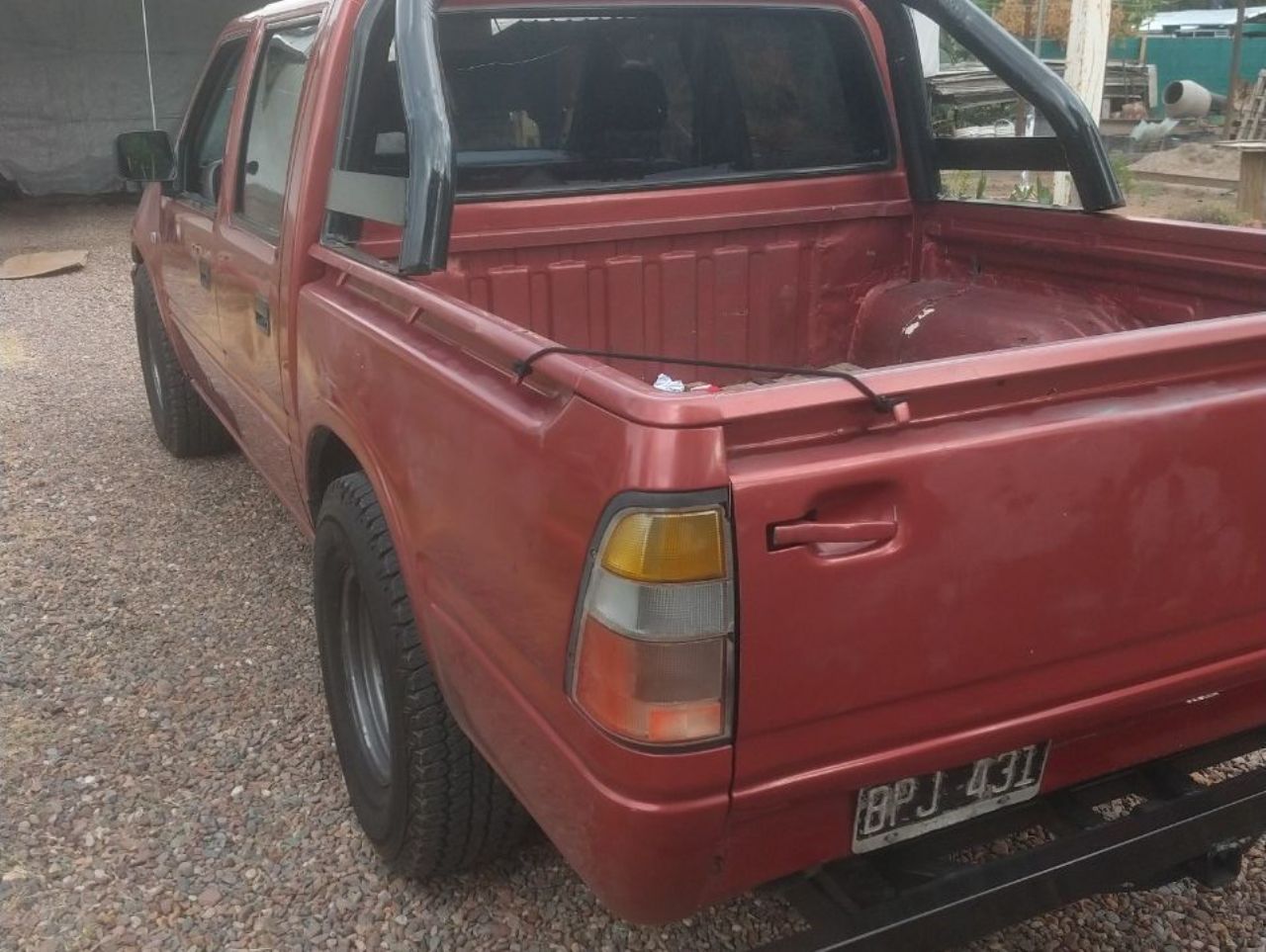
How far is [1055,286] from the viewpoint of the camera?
3266 mm

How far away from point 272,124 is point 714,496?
244cm

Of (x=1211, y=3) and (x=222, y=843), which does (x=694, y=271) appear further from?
(x=1211, y=3)

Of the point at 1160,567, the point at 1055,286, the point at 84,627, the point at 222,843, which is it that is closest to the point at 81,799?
→ the point at 222,843

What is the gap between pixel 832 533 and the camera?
1.60 meters

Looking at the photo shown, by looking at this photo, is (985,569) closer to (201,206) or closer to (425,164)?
(425,164)

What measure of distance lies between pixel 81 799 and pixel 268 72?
82.8 inches

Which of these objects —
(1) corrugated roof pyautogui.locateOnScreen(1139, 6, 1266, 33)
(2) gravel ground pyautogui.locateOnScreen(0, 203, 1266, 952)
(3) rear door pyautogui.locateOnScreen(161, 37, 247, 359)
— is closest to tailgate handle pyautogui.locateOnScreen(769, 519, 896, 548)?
(2) gravel ground pyautogui.locateOnScreen(0, 203, 1266, 952)

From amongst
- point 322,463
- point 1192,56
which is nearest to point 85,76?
point 322,463

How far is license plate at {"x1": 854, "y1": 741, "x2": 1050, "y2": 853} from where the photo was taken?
183cm

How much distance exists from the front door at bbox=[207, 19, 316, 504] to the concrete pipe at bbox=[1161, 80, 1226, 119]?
68.4ft

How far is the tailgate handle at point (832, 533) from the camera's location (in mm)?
1582

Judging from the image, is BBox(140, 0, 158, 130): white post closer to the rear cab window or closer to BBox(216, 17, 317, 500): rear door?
BBox(216, 17, 317, 500): rear door

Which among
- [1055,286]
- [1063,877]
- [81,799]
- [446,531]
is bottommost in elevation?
[81,799]

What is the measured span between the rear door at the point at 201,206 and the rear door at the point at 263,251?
0.21 meters
